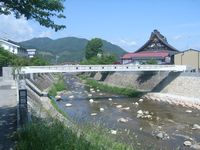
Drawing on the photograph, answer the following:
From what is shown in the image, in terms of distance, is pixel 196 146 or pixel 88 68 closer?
pixel 196 146

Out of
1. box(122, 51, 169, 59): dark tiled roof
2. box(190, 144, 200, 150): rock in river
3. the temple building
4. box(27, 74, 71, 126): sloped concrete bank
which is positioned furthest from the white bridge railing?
box(190, 144, 200, 150): rock in river

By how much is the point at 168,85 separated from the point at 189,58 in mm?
12906

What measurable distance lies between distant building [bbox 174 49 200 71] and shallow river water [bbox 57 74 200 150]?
58.0 ft

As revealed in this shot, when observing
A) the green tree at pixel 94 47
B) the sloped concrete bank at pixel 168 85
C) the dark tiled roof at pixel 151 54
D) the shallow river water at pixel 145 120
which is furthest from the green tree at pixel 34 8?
the green tree at pixel 94 47

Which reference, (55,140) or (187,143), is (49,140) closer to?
(55,140)

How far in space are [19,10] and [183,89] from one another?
3853 centimetres

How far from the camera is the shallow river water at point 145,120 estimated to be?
853 inches

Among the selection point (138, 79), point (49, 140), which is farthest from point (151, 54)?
point (49, 140)

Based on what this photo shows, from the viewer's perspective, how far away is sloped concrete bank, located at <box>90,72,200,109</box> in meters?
41.4

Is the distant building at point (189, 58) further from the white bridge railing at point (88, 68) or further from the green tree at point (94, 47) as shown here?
the green tree at point (94, 47)

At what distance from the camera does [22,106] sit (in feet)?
48.2

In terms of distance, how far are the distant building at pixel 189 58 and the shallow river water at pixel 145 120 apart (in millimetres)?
17665

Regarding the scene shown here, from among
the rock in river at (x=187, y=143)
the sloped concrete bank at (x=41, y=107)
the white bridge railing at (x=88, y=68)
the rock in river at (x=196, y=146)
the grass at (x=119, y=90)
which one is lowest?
the rock in river at (x=196, y=146)

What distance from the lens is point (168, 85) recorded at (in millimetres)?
48812
